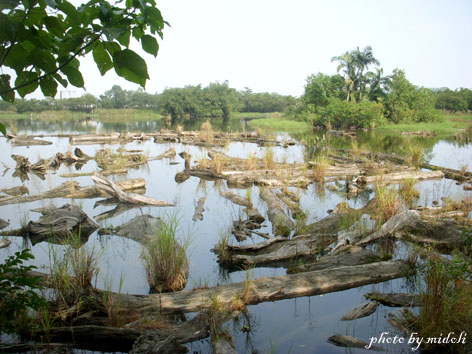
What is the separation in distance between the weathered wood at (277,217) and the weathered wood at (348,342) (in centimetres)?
285

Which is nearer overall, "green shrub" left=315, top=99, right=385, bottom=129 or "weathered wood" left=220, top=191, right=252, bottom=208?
"weathered wood" left=220, top=191, right=252, bottom=208

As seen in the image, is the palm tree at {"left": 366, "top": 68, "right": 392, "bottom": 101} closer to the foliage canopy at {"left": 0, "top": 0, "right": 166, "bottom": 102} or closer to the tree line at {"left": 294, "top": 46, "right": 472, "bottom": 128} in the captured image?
the tree line at {"left": 294, "top": 46, "right": 472, "bottom": 128}

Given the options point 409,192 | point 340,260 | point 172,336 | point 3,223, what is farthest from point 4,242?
point 409,192

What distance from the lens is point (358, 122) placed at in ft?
117

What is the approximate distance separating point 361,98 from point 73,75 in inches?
1888

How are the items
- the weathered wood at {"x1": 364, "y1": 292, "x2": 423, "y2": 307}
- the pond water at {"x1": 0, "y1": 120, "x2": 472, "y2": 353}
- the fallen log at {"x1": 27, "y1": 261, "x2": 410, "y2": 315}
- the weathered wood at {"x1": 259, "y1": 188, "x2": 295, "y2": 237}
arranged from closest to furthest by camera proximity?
the pond water at {"x1": 0, "y1": 120, "x2": 472, "y2": 353}
the fallen log at {"x1": 27, "y1": 261, "x2": 410, "y2": 315}
the weathered wood at {"x1": 364, "y1": 292, "x2": 423, "y2": 307}
the weathered wood at {"x1": 259, "y1": 188, "x2": 295, "y2": 237}

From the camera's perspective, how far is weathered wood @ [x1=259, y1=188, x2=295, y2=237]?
21.1ft

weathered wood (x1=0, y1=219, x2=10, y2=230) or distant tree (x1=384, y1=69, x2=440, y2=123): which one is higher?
distant tree (x1=384, y1=69, x2=440, y2=123)

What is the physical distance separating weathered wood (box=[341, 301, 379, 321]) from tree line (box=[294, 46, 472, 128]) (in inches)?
1328

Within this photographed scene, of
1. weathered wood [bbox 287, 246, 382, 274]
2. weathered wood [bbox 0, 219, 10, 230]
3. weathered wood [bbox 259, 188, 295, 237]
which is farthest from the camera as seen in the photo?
weathered wood [bbox 0, 219, 10, 230]

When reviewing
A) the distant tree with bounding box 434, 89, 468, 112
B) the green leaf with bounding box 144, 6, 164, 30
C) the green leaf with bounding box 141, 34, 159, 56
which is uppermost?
the distant tree with bounding box 434, 89, 468, 112

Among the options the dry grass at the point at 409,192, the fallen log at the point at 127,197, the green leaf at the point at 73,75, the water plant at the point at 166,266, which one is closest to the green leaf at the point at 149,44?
the green leaf at the point at 73,75

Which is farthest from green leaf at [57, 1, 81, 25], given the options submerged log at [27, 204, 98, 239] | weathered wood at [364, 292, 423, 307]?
submerged log at [27, 204, 98, 239]

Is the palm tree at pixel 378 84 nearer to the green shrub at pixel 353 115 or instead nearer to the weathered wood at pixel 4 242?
the green shrub at pixel 353 115
